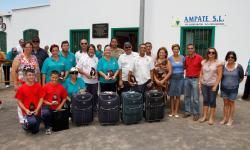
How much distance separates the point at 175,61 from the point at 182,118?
1368 mm

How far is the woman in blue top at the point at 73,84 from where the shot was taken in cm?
714

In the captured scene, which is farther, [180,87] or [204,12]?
[204,12]

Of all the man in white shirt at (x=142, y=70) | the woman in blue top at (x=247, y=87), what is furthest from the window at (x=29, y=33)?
the woman in blue top at (x=247, y=87)

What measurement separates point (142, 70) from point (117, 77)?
622 mm

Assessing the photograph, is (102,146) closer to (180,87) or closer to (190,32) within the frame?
(180,87)

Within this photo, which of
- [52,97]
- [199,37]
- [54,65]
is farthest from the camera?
[199,37]

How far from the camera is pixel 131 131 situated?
6.57m

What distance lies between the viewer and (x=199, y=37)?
38.2ft

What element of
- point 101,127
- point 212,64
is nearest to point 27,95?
point 101,127

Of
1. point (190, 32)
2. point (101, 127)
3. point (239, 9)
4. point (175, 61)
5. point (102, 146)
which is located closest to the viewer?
point (102, 146)

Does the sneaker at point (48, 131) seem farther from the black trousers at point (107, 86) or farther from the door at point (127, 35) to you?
the door at point (127, 35)

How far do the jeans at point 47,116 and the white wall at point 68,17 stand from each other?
748 cm

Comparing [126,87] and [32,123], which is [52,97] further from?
[126,87]

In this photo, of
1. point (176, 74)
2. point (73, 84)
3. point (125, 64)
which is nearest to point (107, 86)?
point (125, 64)
